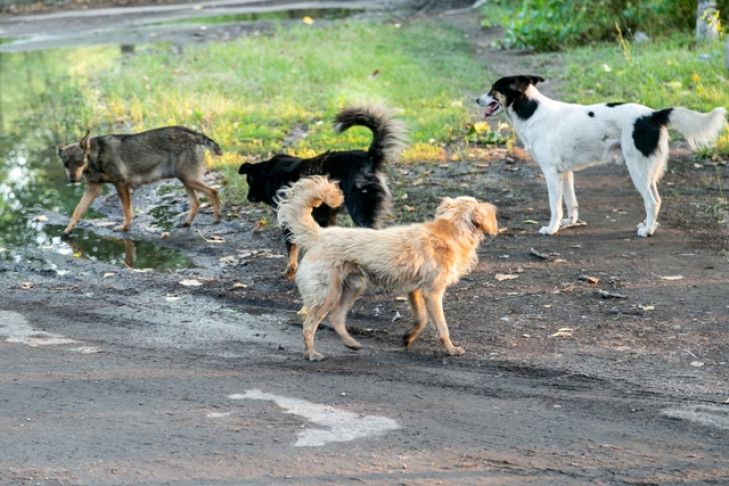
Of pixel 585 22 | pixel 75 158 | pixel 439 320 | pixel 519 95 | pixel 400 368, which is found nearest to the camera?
pixel 400 368

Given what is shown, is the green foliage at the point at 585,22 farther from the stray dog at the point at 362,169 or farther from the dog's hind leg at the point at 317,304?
the dog's hind leg at the point at 317,304

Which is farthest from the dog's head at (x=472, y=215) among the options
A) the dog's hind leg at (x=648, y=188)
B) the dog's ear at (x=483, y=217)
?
the dog's hind leg at (x=648, y=188)

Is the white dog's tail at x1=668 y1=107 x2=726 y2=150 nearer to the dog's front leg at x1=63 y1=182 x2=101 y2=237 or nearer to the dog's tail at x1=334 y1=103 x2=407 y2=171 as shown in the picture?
the dog's tail at x1=334 y1=103 x2=407 y2=171

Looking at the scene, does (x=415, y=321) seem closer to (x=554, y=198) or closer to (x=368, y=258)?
(x=368, y=258)

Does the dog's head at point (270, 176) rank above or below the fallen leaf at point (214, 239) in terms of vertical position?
above

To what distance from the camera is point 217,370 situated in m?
6.08

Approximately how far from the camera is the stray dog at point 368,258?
20.3 feet

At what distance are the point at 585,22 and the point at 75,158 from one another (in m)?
12.7

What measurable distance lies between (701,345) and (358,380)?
2.33 meters

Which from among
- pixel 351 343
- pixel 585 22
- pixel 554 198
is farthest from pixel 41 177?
pixel 585 22

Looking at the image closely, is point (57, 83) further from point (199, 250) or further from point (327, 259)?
point (327, 259)

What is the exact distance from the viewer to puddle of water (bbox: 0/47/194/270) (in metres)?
9.37

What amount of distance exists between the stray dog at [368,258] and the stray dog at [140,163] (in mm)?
4066

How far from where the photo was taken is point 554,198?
8906mm
